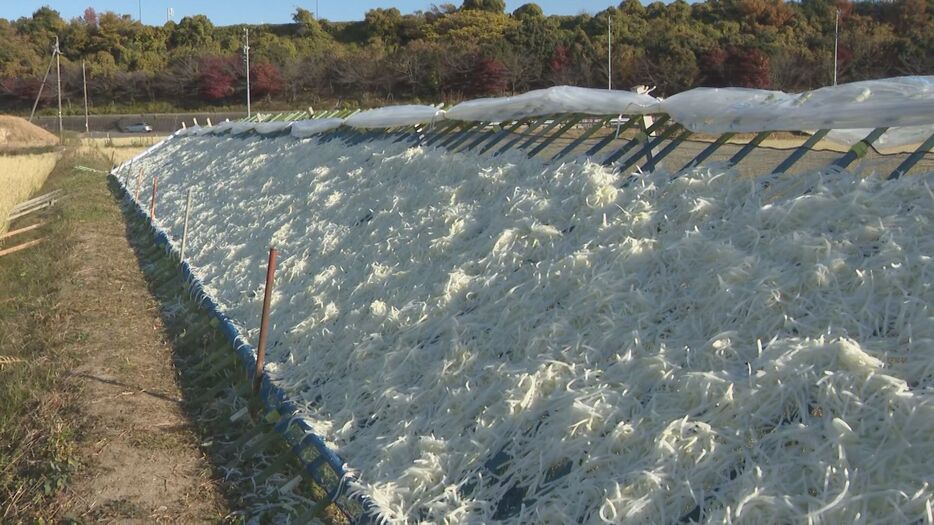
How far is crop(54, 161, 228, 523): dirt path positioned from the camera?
3572 millimetres

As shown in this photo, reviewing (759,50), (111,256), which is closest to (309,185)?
(111,256)

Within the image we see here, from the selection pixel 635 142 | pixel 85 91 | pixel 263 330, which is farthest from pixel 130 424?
pixel 85 91

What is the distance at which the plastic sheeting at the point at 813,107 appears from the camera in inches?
146

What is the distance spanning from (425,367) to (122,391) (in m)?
2.17

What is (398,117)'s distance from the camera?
8.55 meters

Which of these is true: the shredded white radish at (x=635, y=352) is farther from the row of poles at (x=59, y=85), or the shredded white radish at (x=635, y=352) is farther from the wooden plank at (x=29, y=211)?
the row of poles at (x=59, y=85)

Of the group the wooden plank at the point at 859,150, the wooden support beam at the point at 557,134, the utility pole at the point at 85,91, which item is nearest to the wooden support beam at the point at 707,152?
the wooden plank at the point at 859,150

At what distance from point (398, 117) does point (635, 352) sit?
5.90 m

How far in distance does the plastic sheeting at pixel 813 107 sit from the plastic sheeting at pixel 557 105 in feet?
1.39

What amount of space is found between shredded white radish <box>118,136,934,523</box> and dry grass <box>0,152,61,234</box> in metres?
8.45

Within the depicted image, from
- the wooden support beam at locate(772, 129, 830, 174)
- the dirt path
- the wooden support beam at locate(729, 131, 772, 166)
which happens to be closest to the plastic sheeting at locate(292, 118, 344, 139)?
the dirt path

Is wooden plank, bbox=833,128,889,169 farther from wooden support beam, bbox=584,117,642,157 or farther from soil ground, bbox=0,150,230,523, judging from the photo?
soil ground, bbox=0,150,230,523

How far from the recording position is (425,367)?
12.6 feet

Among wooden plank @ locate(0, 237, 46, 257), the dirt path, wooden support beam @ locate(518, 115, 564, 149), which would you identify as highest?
wooden support beam @ locate(518, 115, 564, 149)
